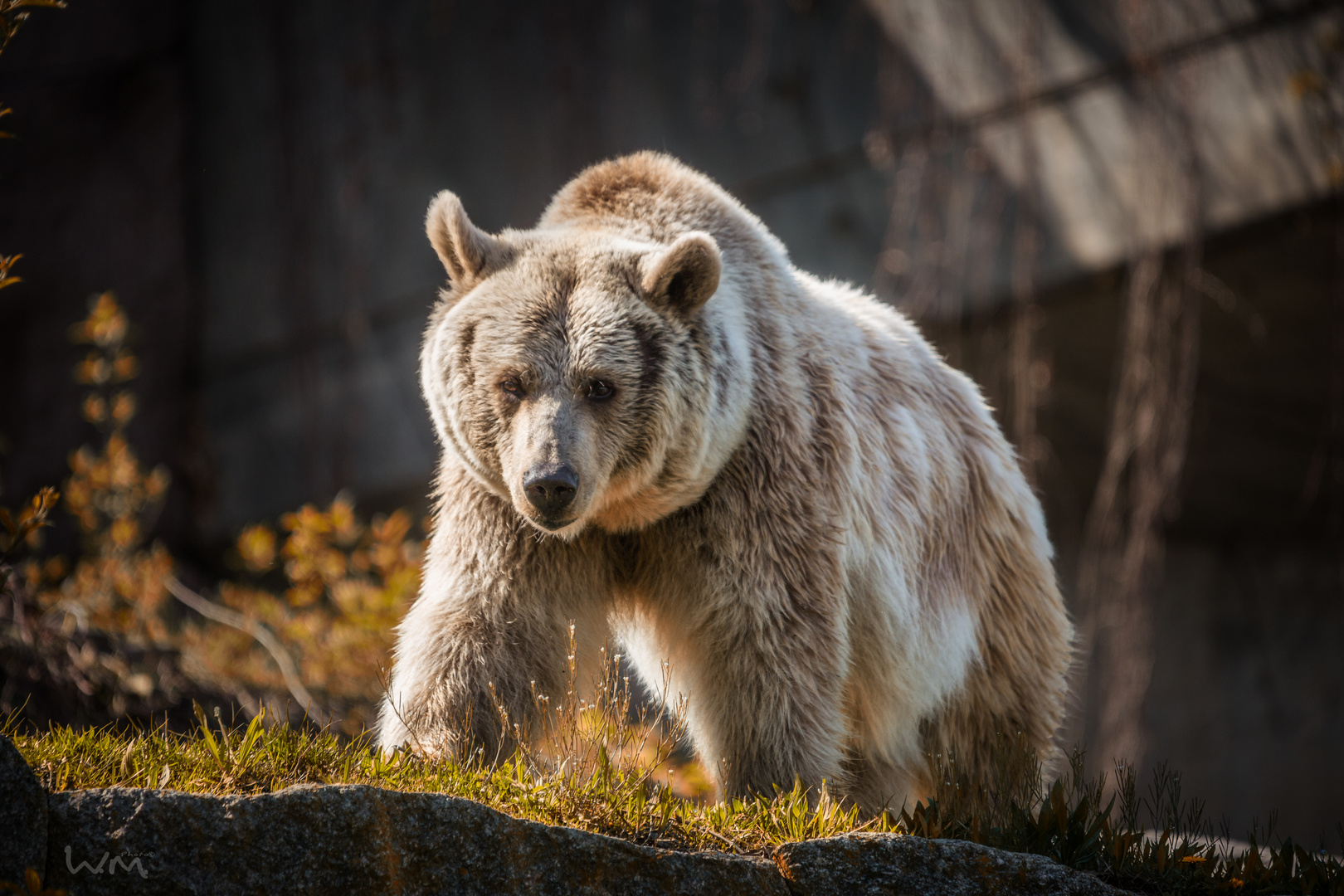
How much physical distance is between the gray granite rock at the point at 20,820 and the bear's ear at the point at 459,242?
1.99 metres

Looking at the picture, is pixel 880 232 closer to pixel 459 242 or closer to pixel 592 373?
pixel 459 242

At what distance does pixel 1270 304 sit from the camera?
7457mm

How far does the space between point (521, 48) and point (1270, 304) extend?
5742mm

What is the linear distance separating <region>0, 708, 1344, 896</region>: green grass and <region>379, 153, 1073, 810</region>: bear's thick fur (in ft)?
1.30

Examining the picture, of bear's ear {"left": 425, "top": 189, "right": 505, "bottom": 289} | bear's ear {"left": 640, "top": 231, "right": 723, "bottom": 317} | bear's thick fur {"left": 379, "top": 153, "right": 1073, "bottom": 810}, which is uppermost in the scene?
bear's ear {"left": 425, "top": 189, "right": 505, "bottom": 289}

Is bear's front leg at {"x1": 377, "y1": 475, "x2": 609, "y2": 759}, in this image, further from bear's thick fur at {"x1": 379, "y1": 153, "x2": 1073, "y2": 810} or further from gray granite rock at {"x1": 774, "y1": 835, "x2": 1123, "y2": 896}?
gray granite rock at {"x1": 774, "y1": 835, "x2": 1123, "y2": 896}

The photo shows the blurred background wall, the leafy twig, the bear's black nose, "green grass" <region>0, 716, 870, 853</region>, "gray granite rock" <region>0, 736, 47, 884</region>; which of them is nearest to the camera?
"gray granite rock" <region>0, 736, 47, 884</region>

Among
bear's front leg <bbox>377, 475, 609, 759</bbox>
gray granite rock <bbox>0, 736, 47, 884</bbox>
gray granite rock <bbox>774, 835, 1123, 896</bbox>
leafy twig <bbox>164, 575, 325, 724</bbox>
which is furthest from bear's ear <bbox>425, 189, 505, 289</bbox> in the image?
leafy twig <bbox>164, 575, 325, 724</bbox>

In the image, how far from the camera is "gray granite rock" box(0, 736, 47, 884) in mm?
2518

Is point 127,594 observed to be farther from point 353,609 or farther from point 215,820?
point 215,820

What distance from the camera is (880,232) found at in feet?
26.6

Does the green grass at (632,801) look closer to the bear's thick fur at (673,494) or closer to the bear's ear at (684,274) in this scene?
the bear's thick fur at (673,494)

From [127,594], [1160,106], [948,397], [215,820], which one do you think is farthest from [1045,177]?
[215,820]

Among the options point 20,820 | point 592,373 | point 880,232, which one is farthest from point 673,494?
point 880,232
